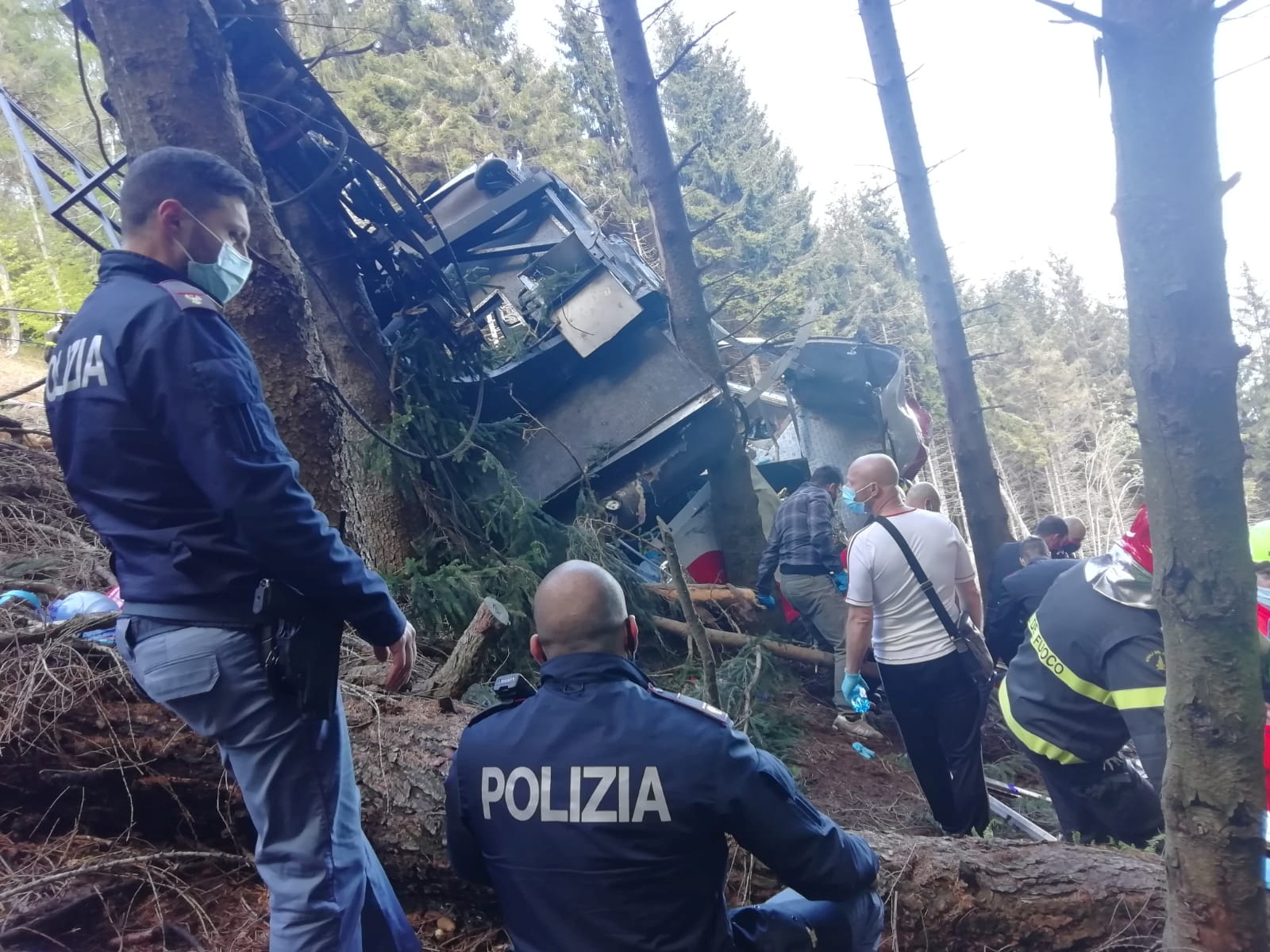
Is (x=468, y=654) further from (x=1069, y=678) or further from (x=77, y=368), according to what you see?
(x=1069, y=678)

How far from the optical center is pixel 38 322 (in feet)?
57.4

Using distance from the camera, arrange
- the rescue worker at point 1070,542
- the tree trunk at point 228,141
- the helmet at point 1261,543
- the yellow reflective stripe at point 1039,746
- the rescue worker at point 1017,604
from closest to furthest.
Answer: the helmet at point 1261,543
the yellow reflective stripe at point 1039,746
the tree trunk at point 228,141
the rescue worker at point 1017,604
the rescue worker at point 1070,542

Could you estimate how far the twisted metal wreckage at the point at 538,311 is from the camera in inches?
209

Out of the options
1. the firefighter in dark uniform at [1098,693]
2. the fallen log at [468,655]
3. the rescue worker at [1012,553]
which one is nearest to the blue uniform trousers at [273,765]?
the fallen log at [468,655]

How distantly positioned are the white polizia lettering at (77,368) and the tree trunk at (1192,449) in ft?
7.01

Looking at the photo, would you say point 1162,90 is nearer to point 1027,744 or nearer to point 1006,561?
point 1027,744

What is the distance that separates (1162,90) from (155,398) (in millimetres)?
2104

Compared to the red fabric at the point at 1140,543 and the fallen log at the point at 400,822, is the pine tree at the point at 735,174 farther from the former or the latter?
the fallen log at the point at 400,822

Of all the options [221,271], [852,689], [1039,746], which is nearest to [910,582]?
[852,689]

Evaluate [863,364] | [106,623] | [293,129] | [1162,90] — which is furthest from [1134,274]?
[863,364]

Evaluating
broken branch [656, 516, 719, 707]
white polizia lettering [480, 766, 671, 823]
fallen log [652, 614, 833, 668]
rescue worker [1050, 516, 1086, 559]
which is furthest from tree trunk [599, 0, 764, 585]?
white polizia lettering [480, 766, 671, 823]

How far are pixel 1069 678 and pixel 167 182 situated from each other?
3052mm

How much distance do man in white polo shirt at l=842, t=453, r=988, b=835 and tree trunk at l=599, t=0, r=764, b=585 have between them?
3435mm

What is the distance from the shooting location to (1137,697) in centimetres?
251
